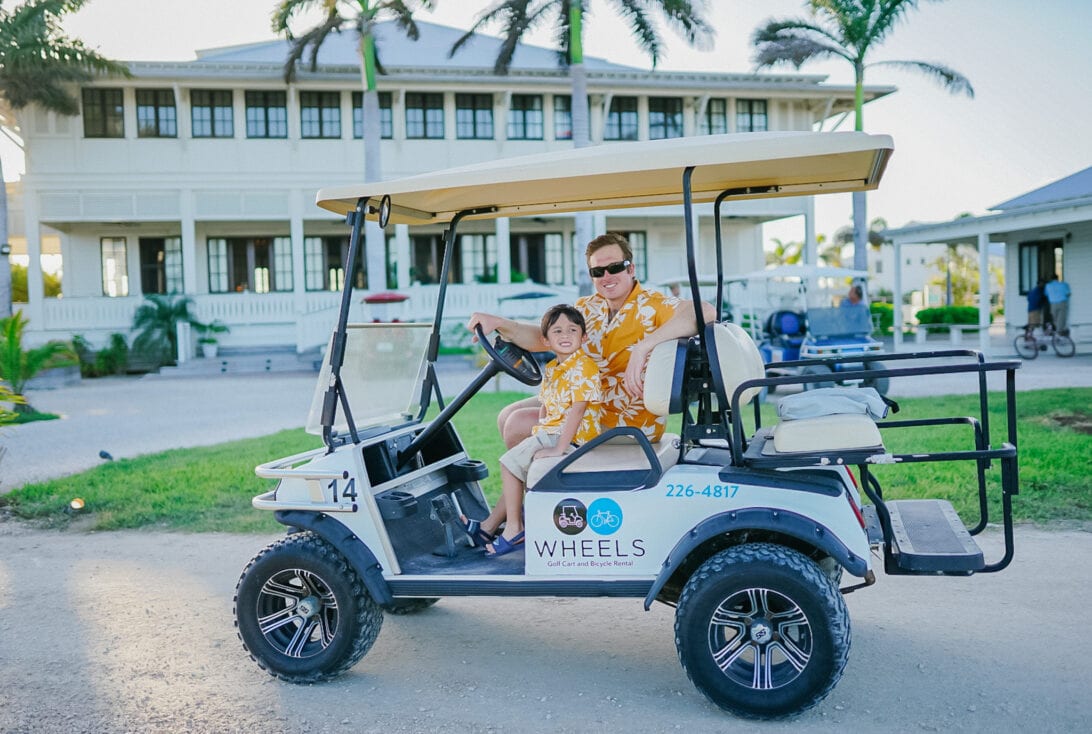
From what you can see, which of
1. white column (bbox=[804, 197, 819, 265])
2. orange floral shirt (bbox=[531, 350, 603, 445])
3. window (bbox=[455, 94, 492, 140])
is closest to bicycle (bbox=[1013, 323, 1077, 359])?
white column (bbox=[804, 197, 819, 265])

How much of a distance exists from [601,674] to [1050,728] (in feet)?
5.23

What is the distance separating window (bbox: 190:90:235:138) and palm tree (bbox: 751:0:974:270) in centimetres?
1369

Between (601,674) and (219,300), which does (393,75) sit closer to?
(219,300)

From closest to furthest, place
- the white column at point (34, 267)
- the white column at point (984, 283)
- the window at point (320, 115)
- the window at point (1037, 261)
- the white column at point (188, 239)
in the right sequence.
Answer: the white column at point (984, 283)
the window at point (1037, 261)
the white column at point (34, 267)
the white column at point (188, 239)
the window at point (320, 115)

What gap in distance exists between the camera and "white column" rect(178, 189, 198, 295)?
24.5 m

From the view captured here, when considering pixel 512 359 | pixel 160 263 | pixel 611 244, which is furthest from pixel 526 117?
pixel 512 359

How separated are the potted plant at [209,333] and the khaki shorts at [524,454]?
21348 mm

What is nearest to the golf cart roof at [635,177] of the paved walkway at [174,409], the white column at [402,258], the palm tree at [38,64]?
the paved walkway at [174,409]

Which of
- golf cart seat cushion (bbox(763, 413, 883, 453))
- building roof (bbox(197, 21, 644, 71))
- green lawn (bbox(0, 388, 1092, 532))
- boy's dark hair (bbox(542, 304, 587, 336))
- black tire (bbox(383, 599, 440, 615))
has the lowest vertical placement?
black tire (bbox(383, 599, 440, 615))

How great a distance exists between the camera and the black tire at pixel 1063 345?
19906mm

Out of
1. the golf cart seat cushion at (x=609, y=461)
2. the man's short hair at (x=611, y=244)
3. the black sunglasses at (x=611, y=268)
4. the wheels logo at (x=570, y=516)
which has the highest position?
the man's short hair at (x=611, y=244)

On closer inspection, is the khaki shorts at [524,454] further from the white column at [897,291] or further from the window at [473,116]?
the window at [473,116]

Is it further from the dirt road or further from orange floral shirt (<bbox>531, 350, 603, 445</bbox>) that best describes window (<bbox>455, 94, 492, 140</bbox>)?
orange floral shirt (<bbox>531, 350, 603, 445</bbox>)

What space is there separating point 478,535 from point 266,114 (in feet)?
79.1
